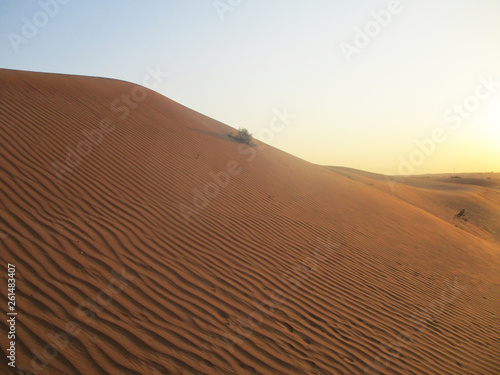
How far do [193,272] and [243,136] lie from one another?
37.6 feet

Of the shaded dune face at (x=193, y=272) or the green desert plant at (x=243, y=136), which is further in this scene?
the green desert plant at (x=243, y=136)

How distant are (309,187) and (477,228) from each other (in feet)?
31.2

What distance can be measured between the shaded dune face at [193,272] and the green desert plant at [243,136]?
5.65m

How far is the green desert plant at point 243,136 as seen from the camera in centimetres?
1452

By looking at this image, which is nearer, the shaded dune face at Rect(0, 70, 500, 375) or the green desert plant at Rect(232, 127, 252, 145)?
the shaded dune face at Rect(0, 70, 500, 375)

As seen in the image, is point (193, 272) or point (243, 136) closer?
point (193, 272)

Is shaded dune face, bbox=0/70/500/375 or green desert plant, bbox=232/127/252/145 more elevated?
green desert plant, bbox=232/127/252/145

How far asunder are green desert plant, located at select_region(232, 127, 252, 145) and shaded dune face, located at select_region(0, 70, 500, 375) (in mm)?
5647

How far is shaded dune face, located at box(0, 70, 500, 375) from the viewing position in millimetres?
2719

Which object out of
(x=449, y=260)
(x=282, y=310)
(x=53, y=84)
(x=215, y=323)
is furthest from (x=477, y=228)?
(x=53, y=84)

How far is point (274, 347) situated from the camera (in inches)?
122

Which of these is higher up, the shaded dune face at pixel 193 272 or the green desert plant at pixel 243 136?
the green desert plant at pixel 243 136

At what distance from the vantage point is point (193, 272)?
391 cm

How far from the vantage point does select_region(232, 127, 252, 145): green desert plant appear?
1452 centimetres
